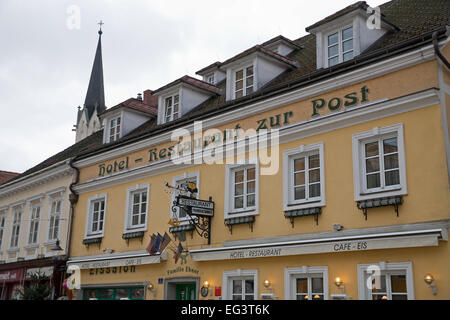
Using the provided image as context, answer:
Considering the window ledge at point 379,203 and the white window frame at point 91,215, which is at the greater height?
the white window frame at point 91,215

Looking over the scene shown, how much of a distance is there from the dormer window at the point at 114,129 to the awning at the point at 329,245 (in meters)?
7.39

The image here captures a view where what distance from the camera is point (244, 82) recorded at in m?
15.7

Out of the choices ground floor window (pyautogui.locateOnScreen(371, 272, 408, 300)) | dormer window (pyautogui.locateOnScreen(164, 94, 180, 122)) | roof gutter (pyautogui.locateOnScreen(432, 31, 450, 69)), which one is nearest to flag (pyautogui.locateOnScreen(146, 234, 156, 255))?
dormer window (pyautogui.locateOnScreen(164, 94, 180, 122))

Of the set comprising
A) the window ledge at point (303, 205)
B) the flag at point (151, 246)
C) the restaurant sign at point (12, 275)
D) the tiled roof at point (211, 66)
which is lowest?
the restaurant sign at point (12, 275)

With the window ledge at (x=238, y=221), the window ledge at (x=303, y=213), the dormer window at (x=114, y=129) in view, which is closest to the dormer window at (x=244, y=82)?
the window ledge at (x=238, y=221)

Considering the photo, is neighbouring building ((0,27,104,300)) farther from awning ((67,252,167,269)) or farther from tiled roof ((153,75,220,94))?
tiled roof ((153,75,220,94))

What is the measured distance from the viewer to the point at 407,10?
1491 centimetres

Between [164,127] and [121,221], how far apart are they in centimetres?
356

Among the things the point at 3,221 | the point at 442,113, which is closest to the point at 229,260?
the point at 442,113

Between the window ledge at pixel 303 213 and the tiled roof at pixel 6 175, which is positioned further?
the tiled roof at pixel 6 175

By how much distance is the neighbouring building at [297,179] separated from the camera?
10.5 m

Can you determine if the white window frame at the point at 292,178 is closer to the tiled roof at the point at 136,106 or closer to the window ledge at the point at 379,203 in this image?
the window ledge at the point at 379,203

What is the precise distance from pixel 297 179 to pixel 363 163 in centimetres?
193
